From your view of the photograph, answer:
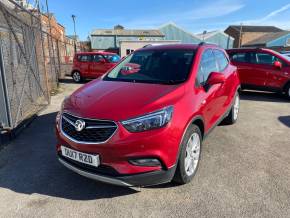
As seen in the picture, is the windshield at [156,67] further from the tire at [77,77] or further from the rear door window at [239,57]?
the tire at [77,77]

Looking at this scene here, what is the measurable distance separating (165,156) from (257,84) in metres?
7.52

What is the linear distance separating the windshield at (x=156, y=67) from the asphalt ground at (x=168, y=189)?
142 cm

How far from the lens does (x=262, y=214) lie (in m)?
2.62

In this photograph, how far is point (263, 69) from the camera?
8742 mm

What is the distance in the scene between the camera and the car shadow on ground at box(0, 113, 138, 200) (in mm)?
3053

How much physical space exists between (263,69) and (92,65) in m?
8.48

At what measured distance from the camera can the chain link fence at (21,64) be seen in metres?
5.02

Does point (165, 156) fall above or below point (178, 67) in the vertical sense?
below

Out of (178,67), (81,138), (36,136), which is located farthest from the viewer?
(36,136)

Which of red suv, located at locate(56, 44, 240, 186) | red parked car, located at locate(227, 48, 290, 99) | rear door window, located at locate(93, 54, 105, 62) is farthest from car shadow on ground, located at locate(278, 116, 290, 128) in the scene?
rear door window, located at locate(93, 54, 105, 62)

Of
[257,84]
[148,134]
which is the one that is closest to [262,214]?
[148,134]

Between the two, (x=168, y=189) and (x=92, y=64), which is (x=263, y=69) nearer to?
(x=168, y=189)

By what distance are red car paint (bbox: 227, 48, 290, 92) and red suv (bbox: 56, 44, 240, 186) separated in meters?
6.05

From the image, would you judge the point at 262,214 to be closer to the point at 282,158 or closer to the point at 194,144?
the point at 194,144
